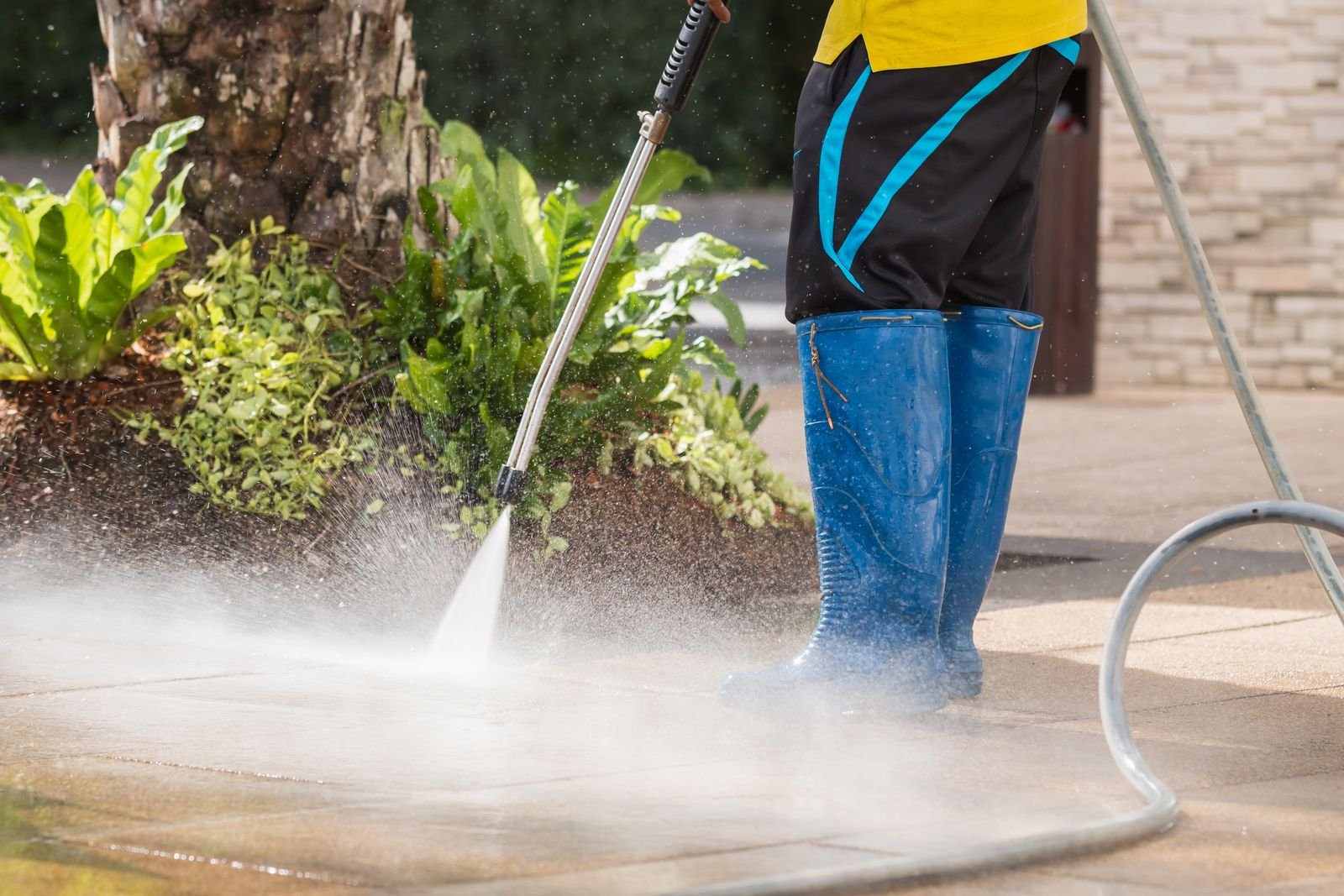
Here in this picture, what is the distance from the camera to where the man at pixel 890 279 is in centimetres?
319

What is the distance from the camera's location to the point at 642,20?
19.5 meters

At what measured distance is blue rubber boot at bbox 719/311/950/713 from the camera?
3197mm

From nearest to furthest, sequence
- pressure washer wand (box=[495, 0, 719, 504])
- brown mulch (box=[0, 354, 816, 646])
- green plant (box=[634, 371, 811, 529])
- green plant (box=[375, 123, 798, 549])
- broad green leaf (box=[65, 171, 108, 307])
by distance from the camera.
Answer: pressure washer wand (box=[495, 0, 719, 504]) < brown mulch (box=[0, 354, 816, 646]) < green plant (box=[375, 123, 798, 549]) < broad green leaf (box=[65, 171, 108, 307]) < green plant (box=[634, 371, 811, 529])

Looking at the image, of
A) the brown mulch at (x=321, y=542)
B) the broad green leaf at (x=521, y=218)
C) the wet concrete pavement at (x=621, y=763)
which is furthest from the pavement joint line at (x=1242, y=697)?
the broad green leaf at (x=521, y=218)

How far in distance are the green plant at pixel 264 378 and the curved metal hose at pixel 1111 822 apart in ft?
6.76

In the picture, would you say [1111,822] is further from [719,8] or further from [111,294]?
[111,294]

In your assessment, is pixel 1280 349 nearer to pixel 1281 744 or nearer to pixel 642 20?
pixel 1281 744

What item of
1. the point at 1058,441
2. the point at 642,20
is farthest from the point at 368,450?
the point at 642,20

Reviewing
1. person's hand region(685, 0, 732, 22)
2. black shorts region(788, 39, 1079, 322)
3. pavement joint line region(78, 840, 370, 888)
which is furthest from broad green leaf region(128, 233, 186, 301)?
pavement joint line region(78, 840, 370, 888)

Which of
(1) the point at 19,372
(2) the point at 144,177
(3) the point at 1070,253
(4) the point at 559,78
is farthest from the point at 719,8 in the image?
(4) the point at 559,78

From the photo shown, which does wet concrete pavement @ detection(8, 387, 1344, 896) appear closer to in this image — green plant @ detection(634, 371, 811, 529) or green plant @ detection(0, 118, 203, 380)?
green plant @ detection(634, 371, 811, 529)

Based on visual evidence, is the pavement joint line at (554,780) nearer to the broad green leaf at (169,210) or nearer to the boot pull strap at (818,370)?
the boot pull strap at (818,370)

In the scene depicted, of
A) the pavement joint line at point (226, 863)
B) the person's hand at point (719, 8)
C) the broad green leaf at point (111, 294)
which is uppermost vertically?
the person's hand at point (719, 8)

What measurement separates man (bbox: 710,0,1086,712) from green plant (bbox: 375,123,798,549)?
3.45 ft
